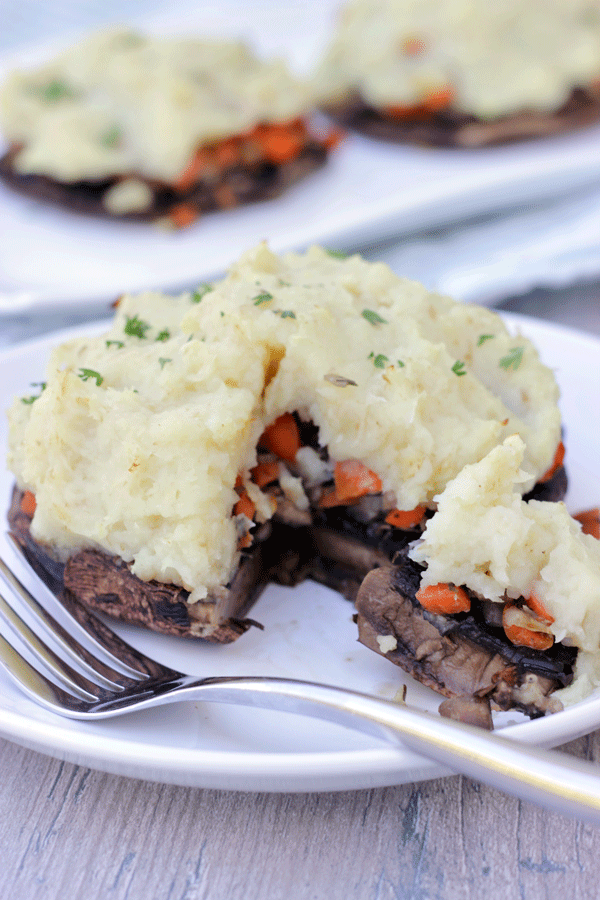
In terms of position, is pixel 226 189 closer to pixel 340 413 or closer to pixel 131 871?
pixel 340 413

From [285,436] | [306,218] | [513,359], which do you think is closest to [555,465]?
[513,359]

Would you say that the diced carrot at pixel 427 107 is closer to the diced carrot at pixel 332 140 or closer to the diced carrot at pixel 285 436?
the diced carrot at pixel 332 140

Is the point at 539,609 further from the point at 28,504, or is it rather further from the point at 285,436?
the point at 28,504

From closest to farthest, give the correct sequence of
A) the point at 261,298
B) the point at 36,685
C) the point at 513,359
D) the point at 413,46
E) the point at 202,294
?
the point at 36,685, the point at 261,298, the point at 513,359, the point at 202,294, the point at 413,46

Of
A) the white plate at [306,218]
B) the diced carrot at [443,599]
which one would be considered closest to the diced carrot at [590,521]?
the diced carrot at [443,599]

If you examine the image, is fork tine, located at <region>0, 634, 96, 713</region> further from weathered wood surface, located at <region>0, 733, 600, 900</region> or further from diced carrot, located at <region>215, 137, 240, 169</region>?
diced carrot, located at <region>215, 137, 240, 169</region>

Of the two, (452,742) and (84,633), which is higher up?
(452,742)

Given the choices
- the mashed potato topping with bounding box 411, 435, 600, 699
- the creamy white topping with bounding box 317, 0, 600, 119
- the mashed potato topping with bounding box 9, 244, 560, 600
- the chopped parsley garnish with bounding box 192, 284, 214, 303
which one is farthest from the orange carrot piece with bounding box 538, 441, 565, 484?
the creamy white topping with bounding box 317, 0, 600, 119
